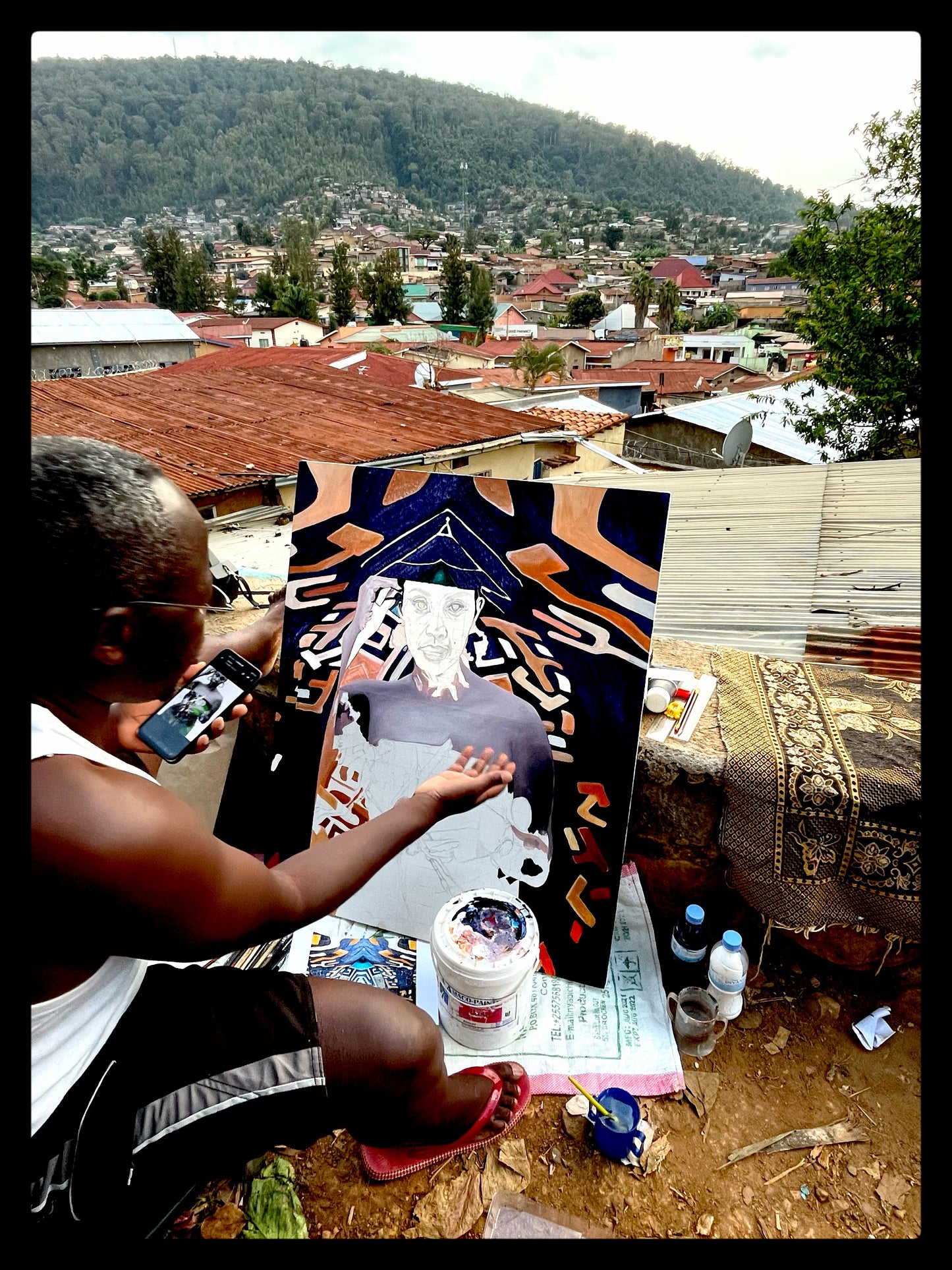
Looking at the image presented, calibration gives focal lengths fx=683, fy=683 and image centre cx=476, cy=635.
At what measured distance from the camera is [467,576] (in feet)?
7.70

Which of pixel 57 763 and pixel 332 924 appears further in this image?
pixel 332 924

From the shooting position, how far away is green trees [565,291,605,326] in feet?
176

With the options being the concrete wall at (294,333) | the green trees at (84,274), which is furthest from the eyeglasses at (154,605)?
the green trees at (84,274)

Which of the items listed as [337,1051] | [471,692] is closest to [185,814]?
[337,1051]

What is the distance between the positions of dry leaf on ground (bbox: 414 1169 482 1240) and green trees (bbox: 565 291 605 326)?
5894cm

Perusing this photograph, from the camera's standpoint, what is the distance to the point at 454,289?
49125mm

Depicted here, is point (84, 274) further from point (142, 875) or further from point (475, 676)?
point (142, 875)

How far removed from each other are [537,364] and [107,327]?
1731 cm

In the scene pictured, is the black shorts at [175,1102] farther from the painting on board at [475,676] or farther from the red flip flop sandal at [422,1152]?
the painting on board at [475,676]

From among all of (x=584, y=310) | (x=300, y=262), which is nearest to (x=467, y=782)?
(x=300, y=262)

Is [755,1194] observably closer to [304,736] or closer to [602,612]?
[602,612]

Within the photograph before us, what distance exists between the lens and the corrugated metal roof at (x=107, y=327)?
1010 inches

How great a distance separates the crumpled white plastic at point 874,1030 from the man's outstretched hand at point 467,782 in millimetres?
1395

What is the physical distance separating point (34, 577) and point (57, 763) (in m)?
0.33
